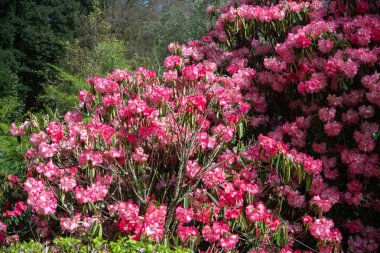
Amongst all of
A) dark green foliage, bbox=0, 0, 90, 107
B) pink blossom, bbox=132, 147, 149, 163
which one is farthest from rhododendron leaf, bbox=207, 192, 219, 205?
dark green foliage, bbox=0, 0, 90, 107

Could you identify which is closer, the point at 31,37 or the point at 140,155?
the point at 140,155

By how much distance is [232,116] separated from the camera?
11.8 feet

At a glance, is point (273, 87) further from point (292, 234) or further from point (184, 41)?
point (184, 41)

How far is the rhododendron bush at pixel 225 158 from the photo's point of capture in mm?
3244

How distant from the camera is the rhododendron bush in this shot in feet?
10.6

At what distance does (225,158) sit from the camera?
12.2ft

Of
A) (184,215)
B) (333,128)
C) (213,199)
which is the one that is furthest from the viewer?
(333,128)

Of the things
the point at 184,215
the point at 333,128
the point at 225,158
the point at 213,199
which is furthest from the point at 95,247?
the point at 333,128

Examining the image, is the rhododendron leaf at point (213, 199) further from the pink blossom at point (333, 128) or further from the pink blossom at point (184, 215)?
the pink blossom at point (333, 128)

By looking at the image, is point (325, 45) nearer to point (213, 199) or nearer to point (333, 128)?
point (333, 128)

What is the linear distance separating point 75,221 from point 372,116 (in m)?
2.44

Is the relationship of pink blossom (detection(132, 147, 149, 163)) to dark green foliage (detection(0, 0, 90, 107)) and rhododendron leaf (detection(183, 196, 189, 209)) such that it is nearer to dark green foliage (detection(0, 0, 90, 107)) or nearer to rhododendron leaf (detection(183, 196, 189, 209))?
rhododendron leaf (detection(183, 196, 189, 209))

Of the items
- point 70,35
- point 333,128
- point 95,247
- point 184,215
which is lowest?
point 70,35

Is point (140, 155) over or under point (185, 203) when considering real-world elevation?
over
